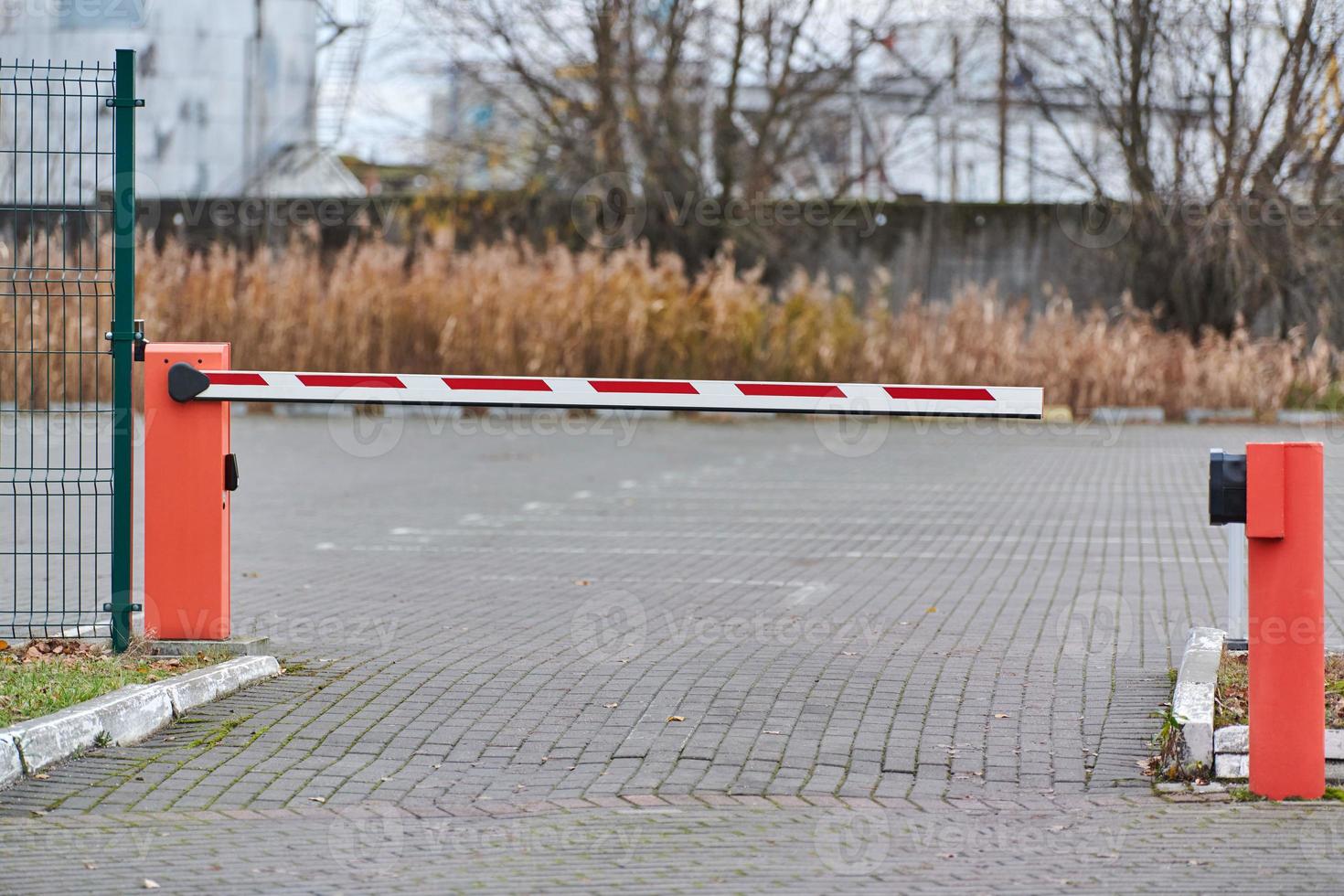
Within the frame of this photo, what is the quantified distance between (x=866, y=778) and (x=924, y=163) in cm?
3249

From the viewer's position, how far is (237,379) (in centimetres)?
698

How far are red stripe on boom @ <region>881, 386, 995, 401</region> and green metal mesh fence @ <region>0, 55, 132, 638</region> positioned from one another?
3.03 metres

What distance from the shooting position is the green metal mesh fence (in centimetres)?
737

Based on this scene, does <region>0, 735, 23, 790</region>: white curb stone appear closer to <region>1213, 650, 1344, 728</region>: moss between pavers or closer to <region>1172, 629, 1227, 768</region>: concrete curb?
<region>1172, 629, 1227, 768</region>: concrete curb

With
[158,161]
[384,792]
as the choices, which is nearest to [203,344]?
[384,792]

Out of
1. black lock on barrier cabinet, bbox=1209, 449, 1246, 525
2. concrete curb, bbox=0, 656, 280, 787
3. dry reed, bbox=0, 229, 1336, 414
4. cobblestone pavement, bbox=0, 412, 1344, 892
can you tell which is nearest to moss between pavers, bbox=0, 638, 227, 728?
concrete curb, bbox=0, 656, 280, 787

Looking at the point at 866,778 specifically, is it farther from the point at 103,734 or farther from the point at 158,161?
the point at 158,161

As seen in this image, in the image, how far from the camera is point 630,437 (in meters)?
22.7

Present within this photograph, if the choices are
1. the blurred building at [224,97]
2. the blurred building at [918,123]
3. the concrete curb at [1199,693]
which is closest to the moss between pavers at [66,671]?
the concrete curb at [1199,693]

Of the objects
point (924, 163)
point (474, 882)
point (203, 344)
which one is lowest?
point (474, 882)

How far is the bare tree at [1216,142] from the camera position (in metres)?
30.2

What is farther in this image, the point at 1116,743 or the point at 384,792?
the point at 1116,743

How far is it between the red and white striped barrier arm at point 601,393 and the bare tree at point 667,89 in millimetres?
26037

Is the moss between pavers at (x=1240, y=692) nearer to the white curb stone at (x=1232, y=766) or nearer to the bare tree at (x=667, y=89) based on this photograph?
the white curb stone at (x=1232, y=766)
